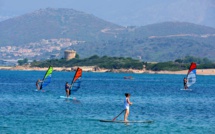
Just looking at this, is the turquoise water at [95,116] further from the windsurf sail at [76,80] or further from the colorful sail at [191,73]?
the colorful sail at [191,73]

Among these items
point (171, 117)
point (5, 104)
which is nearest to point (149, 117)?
point (171, 117)

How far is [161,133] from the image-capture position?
46.8 meters

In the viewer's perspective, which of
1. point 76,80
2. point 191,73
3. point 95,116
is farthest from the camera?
point 191,73

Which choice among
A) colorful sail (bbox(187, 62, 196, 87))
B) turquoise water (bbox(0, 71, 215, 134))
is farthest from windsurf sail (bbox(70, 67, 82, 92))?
colorful sail (bbox(187, 62, 196, 87))

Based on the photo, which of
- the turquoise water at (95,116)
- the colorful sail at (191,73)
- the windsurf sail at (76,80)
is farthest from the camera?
the colorful sail at (191,73)

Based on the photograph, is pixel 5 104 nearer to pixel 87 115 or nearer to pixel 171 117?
pixel 87 115

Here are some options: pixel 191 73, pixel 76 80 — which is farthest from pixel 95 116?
pixel 191 73

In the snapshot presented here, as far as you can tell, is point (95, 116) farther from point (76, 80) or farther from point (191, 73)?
point (191, 73)

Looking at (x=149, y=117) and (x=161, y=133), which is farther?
(x=149, y=117)

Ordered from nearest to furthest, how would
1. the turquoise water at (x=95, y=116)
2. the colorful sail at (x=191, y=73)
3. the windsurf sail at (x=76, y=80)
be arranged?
the turquoise water at (x=95, y=116) < the windsurf sail at (x=76, y=80) < the colorful sail at (x=191, y=73)

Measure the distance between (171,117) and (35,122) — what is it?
11.7 meters

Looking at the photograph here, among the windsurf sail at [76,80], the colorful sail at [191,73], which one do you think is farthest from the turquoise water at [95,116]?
the colorful sail at [191,73]

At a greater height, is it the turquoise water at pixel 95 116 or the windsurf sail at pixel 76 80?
the windsurf sail at pixel 76 80

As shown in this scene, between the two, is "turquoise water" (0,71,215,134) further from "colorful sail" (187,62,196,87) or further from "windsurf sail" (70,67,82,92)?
"colorful sail" (187,62,196,87)
